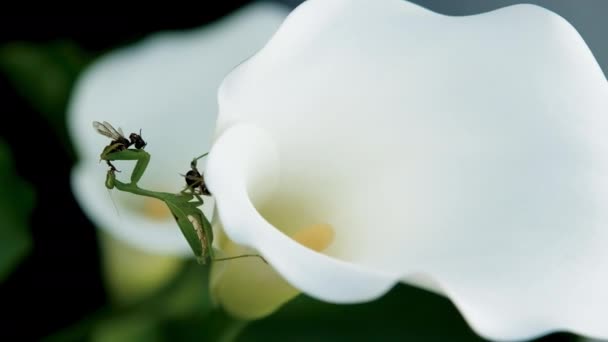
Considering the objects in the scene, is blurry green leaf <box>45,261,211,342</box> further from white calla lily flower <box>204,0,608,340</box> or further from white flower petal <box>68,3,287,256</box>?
white calla lily flower <box>204,0,608,340</box>

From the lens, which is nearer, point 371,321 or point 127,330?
point 127,330

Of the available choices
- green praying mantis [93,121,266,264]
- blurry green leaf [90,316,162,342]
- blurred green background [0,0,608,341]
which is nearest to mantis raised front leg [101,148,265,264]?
green praying mantis [93,121,266,264]

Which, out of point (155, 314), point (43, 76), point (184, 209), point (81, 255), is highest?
point (184, 209)

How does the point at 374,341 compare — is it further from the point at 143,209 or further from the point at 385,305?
the point at 143,209

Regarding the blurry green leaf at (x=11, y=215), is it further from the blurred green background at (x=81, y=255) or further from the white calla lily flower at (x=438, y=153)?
the white calla lily flower at (x=438, y=153)

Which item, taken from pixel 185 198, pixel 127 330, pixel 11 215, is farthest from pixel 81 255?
pixel 185 198

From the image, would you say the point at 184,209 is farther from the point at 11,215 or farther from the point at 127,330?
the point at 11,215

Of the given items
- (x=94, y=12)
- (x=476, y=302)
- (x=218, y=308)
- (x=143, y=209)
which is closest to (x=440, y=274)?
(x=476, y=302)
